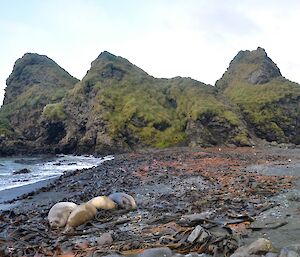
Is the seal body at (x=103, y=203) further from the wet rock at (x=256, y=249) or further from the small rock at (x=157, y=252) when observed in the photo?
the wet rock at (x=256, y=249)

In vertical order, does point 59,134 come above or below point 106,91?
below

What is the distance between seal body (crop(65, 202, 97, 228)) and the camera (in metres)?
11.3

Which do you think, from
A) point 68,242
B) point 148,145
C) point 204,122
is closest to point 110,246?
point 68,242

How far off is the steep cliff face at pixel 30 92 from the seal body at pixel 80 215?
6096 centimetres

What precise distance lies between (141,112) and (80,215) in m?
54.8

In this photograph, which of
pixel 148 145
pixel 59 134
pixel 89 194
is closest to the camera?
pixel 89 194

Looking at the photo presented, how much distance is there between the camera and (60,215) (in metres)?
11.9

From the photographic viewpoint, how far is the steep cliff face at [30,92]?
7812 centimetres

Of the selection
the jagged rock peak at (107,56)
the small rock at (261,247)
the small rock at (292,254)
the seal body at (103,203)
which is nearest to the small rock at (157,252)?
the small rock at (261,247)

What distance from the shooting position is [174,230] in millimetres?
10125

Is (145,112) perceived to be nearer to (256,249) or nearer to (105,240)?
(105,240)

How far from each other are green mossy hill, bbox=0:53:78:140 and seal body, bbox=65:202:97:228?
63033 mm

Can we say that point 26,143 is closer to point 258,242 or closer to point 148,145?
point 148,145

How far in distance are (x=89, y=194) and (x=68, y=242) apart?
767cm
